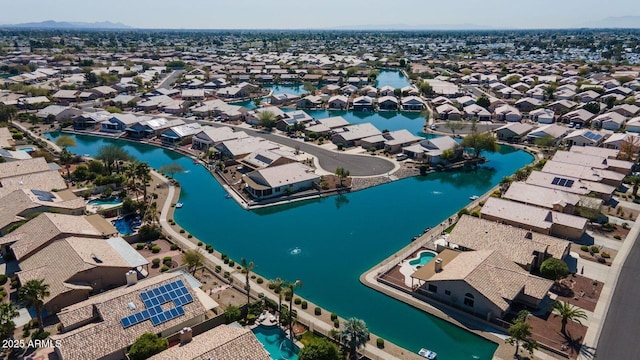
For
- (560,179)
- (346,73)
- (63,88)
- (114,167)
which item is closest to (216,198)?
(114,167)

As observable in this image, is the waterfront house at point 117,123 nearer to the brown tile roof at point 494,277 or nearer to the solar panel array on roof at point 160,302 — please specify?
the solar panel array on roof at point 160,302

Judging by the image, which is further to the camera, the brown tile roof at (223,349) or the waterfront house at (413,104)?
the waterfront house at (413,104)

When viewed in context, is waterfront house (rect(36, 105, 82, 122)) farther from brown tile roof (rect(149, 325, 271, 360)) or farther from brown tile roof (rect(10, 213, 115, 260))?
brown tile roof (rect(149, 325, 271, 360))

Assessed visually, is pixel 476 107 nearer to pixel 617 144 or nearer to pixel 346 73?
pixel 617 144

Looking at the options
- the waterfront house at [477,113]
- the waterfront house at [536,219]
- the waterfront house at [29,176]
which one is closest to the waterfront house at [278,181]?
the waterfront house at [536,219]

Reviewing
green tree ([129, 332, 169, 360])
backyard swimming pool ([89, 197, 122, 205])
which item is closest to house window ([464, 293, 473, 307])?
green tree ([129, 332, 169, 360])

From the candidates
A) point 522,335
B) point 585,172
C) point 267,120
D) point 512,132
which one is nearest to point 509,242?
point 522,335

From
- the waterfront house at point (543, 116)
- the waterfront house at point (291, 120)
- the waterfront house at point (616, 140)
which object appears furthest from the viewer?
the waterfront house at point (543, 116)
